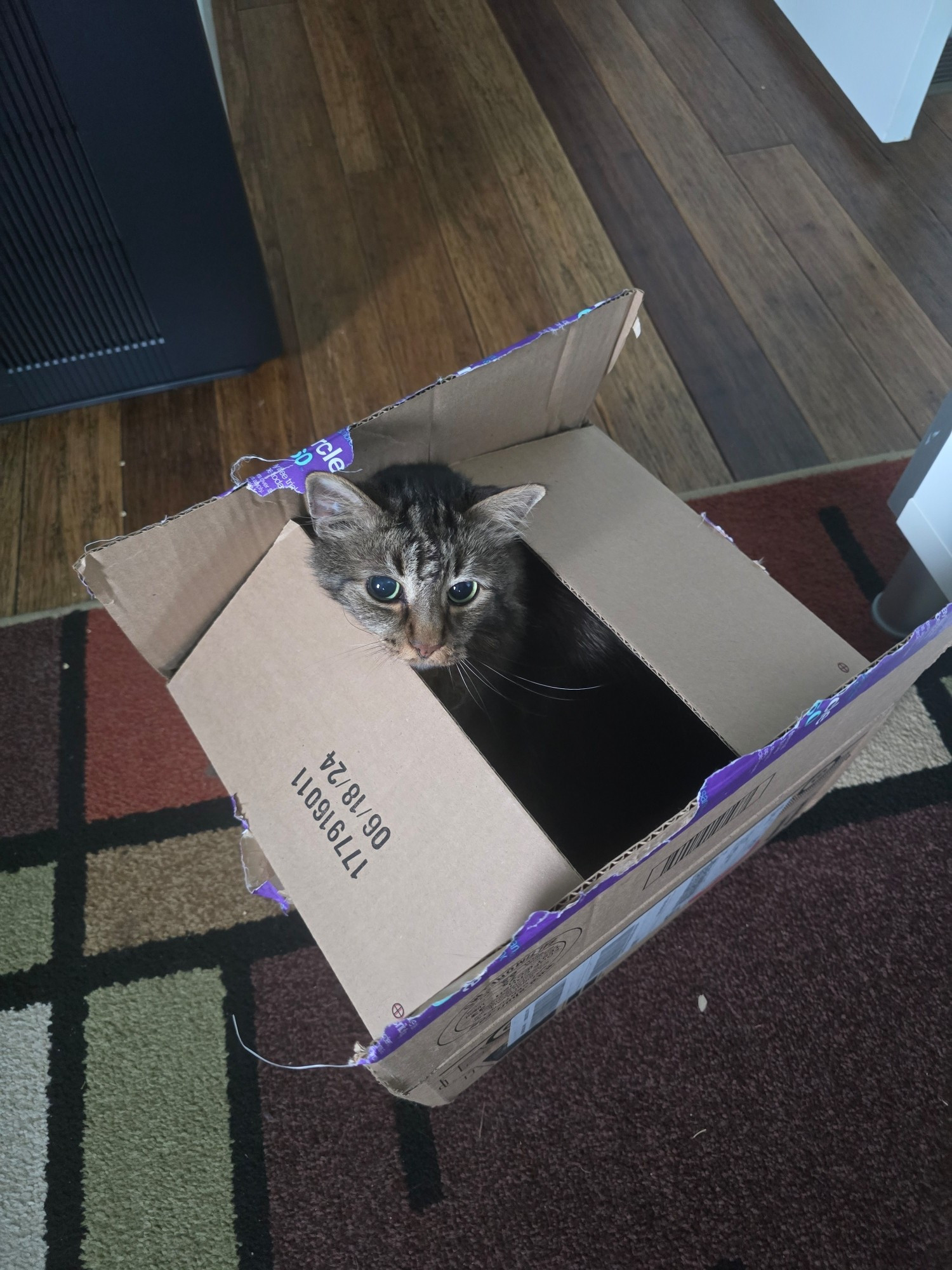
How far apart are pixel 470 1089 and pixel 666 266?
5.29 ft

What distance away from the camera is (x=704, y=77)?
82.5 inches

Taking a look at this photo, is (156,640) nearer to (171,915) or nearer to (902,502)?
(171,915)

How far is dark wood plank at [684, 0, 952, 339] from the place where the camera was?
69.9 inches

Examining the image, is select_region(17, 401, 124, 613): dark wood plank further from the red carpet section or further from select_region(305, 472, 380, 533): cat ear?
select_region(305, 472, 380, 533): cat ear

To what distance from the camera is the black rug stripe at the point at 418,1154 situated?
0.94m

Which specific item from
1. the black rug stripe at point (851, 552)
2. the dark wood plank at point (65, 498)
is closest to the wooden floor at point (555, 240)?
the dark wood plank at point (65, 498)

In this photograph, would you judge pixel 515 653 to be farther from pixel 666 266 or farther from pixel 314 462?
pixel 666 266

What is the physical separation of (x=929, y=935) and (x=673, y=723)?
552mm

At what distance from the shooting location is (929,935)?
Result: 1106 mm

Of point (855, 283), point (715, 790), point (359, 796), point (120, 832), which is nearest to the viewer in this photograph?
point (715, 790)

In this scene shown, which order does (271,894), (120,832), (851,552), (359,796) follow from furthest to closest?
1. (851,552)
2. (120,832)
3. (271,894)
4. (359,796)

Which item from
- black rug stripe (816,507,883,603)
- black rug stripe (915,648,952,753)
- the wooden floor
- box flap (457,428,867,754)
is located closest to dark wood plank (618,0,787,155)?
the wooden floor

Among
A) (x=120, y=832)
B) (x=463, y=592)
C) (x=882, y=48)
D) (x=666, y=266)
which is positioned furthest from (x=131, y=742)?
(x=882, y=48)

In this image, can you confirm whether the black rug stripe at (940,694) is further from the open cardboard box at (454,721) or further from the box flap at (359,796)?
the box flap at (359,796)
